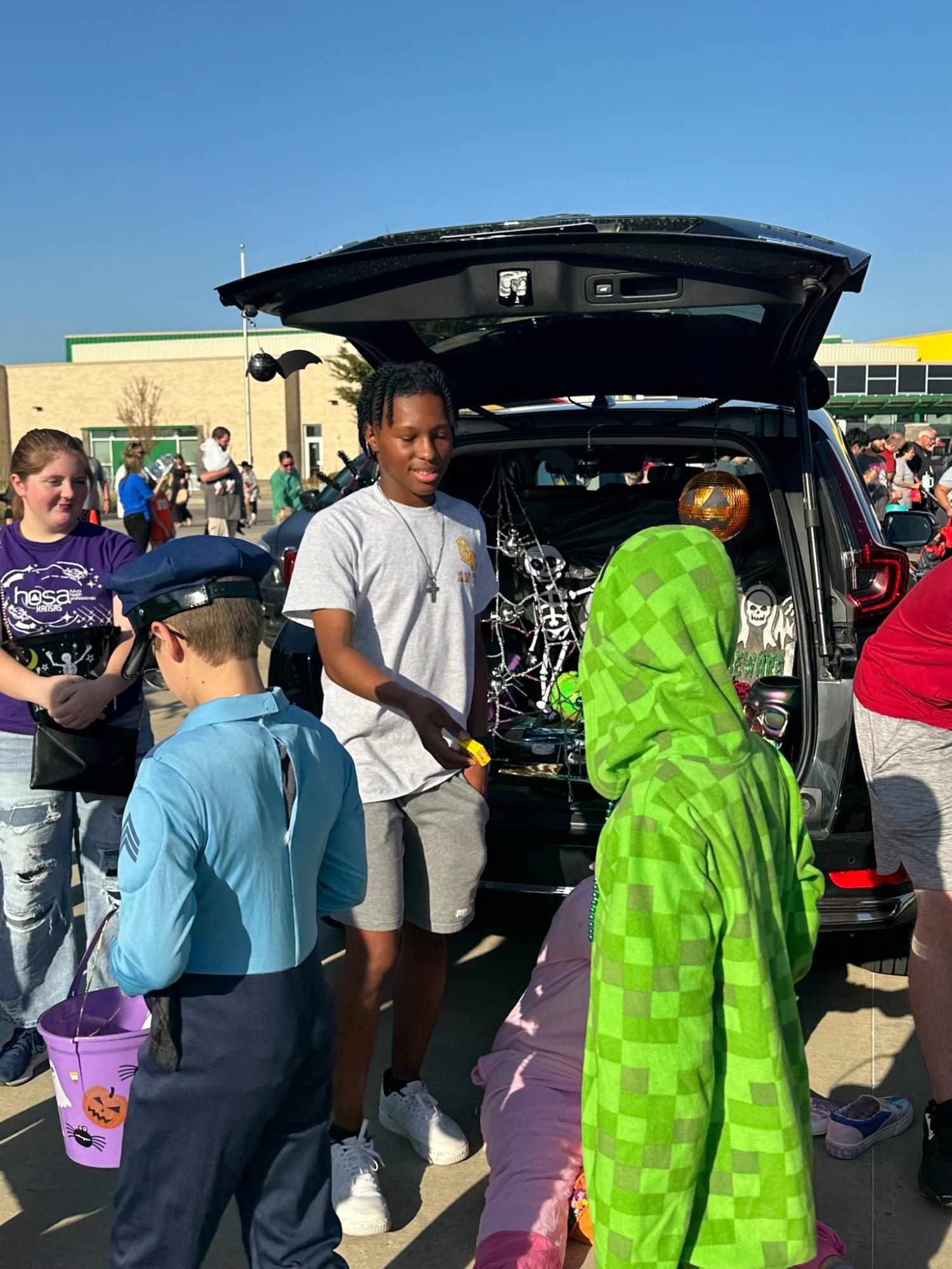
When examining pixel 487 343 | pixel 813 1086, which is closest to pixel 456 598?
pixel 487 343

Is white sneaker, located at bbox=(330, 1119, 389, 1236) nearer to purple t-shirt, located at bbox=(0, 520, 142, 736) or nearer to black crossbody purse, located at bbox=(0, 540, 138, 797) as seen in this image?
black crossbody purse, located at bbox=(0, 540, 138, 797)

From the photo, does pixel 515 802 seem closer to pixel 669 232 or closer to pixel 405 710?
pixel 405 710

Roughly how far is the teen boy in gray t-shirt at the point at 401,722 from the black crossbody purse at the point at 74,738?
29.5 inches

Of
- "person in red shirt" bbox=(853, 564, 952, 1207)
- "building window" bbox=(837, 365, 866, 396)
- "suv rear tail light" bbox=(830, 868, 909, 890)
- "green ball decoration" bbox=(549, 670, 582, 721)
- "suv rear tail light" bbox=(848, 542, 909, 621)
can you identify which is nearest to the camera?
"person in red shirt" bbox=(853, 564, 952, 1207)

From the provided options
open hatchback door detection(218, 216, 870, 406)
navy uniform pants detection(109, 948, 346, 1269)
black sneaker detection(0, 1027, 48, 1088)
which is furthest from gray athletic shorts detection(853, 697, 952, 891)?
black sneaker detection(0, 1027, 48, 1088)

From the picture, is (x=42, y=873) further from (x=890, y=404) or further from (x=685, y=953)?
(x=890, y=404)

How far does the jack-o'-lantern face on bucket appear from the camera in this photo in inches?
97.6

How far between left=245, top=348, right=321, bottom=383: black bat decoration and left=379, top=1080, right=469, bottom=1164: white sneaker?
1.98 meters

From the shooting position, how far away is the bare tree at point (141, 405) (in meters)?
53.6

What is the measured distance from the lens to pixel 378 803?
2.99 metres

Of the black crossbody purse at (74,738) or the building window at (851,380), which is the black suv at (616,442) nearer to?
the black crossbody purse at (74,738)

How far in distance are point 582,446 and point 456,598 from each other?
70.6 inches

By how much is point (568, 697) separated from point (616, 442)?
1192 mm

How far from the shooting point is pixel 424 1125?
317 centimetres
